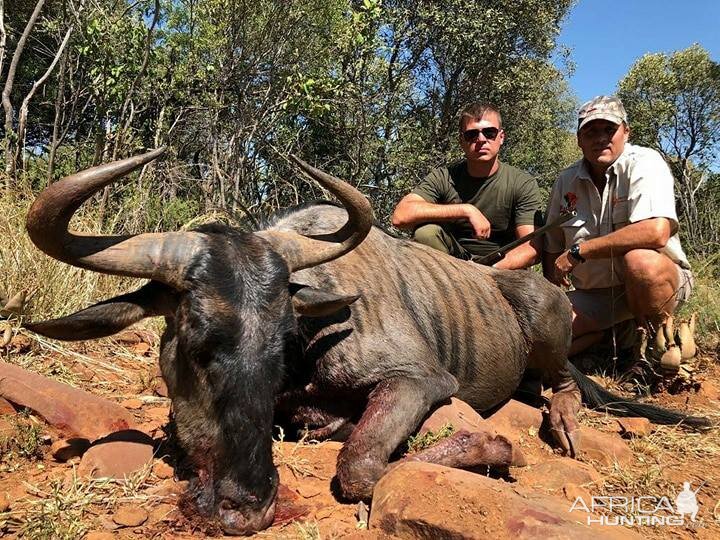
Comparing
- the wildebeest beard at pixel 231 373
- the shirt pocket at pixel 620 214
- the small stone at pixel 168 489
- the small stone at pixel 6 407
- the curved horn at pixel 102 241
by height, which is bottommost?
the small stone at pixel 168 489

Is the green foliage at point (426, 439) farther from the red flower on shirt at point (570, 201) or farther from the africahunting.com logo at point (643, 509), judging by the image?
the red flower on shirt at point (570, 201)

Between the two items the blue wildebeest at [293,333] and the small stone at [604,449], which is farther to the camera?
the small stone at [604,449]

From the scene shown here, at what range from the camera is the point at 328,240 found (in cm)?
287

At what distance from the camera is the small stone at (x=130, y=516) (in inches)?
83.0

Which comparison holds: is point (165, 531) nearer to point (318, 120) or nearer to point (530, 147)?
point (318, 120)

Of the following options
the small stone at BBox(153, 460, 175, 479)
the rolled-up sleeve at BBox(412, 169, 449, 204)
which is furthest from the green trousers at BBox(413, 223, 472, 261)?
the small stone at BBox(153, 460, 175, 479)

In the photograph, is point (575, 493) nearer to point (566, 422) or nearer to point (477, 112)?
point (566, 422)

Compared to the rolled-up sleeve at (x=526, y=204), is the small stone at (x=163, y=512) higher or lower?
lower

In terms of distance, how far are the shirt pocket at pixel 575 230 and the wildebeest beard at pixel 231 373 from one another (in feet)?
10.9

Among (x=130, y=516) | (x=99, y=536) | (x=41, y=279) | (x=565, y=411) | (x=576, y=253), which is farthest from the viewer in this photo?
(x=576, y=253)

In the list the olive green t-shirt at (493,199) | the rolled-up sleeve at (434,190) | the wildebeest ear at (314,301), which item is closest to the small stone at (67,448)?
the wildebeest ear at (314,301)

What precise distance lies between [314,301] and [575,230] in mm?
3141

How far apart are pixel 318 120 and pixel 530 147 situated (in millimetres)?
11476

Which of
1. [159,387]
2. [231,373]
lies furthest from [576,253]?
[231,373]
